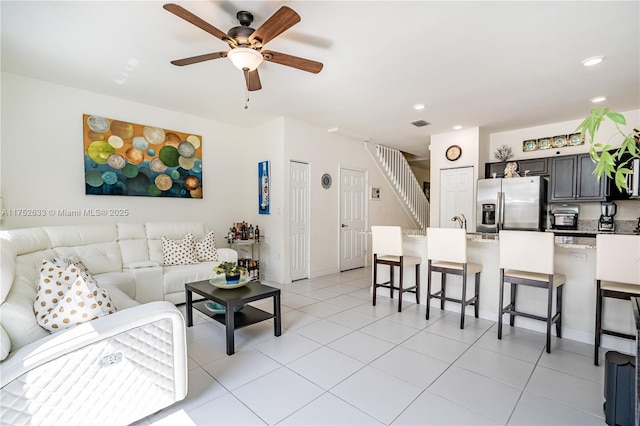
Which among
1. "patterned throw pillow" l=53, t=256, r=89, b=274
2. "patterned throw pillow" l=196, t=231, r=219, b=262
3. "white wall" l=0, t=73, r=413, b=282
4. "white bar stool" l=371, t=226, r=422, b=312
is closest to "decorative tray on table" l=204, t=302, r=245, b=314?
"patterned throw pillow" l=53, t=256, r=89, b=274

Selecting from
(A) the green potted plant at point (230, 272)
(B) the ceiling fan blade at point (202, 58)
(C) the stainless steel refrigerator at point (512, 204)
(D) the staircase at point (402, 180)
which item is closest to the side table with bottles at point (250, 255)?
(A) the green potted plant at point (230, 272)

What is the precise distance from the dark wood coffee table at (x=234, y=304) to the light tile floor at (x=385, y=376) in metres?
0.19

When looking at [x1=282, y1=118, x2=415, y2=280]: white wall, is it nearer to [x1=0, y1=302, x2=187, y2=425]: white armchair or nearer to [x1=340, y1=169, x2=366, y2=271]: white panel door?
[x1=340, y1=169, x2=366, y2=271]: white panel door

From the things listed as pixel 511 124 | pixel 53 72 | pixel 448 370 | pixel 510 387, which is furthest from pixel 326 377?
pixel 511 124

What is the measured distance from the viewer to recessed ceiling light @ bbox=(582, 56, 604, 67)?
291cm

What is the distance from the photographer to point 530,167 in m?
5.23

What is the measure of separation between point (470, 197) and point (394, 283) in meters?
2.44

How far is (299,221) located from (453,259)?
8.94ft

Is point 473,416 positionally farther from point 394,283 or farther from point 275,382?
point 394,283

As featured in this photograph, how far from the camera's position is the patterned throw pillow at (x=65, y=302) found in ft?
5.97

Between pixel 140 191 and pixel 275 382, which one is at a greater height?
pixel 140 191

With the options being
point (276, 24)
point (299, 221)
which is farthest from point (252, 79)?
point (299, 221)

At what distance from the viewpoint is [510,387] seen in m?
2.13

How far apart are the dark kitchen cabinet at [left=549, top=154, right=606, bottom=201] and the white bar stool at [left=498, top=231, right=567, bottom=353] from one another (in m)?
2.66
